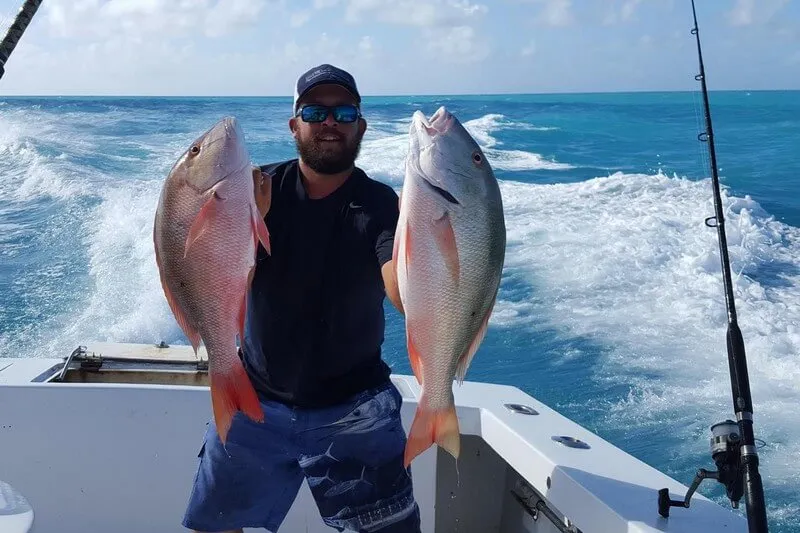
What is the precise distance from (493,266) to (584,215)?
1154cm

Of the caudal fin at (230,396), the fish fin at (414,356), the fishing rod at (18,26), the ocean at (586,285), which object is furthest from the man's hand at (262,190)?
the ocean at (586,285)

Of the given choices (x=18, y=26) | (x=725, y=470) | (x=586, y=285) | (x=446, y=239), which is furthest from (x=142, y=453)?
(x=586, y=285)

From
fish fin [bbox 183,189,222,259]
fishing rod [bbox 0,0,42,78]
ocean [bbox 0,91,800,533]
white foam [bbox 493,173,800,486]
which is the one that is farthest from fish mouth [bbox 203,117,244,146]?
white foam [bbox 493,173,800,486]

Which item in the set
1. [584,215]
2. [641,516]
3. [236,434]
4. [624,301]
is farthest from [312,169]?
[584,215]

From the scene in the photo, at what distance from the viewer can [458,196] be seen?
1694 mm

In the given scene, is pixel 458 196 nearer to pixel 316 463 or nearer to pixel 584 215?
pixel 316 463

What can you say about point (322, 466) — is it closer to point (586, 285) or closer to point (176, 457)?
point (176, 457)

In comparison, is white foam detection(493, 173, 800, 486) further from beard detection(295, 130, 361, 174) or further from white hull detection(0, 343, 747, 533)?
beard detection(295, 130, 361, 174)

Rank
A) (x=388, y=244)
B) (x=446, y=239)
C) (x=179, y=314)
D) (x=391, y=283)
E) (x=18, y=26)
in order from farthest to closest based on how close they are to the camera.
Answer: (x=18, y=26) → (x=388, y=244) → (x=391, y=283) → (x=179, y=314) → (x=446, y=239)

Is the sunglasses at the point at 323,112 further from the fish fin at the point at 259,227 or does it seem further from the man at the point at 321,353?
the fish fin at the point at 259,227

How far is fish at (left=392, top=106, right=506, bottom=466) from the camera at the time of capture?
170 centimetres

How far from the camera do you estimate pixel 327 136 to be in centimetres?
219

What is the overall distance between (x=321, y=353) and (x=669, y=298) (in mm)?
7532

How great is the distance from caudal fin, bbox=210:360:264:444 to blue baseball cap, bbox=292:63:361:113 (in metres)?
0.77
